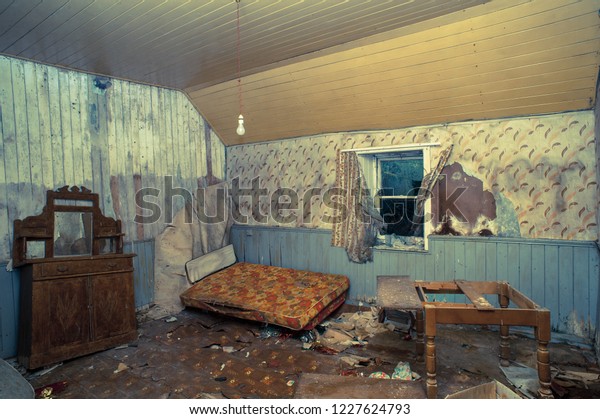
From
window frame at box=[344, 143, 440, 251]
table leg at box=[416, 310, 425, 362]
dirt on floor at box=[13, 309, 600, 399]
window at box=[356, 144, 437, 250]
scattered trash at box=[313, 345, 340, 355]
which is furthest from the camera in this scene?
window at box=[356, 144, 437, 250]

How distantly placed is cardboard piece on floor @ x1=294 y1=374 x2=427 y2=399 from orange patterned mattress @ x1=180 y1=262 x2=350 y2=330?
105 centimetres

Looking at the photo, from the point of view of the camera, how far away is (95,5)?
2656 millimetres

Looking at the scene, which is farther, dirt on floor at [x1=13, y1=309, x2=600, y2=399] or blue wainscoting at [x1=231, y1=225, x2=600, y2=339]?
blue wainscoting at [x1=231, y1=225, x2=600, y2=339]

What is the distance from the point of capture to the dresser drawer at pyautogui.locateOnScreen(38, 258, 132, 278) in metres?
3.41

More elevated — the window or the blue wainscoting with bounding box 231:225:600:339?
the window

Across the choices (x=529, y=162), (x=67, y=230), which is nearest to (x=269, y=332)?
(x=67, y=230)

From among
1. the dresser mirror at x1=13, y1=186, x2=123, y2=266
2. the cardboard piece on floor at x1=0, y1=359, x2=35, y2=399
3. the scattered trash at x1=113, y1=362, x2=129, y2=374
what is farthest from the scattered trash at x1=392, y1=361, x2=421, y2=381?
the dresser mirror at x1=13, y1=186, x2=123, y2=266

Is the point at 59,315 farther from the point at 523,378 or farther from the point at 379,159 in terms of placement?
the point at 523,378

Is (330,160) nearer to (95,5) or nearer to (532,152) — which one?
(532,152)

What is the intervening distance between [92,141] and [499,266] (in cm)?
502

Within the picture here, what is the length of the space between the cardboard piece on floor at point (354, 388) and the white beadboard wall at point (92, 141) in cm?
325

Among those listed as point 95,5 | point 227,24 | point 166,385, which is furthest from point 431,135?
point 166,385

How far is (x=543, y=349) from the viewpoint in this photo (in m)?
2.34

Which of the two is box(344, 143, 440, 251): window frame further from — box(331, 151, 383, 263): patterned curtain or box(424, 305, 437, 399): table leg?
box(424, 305, 437, 399): table leg
